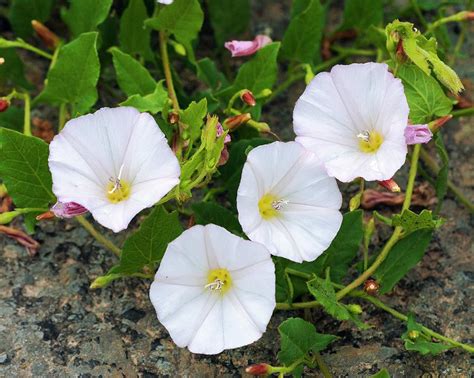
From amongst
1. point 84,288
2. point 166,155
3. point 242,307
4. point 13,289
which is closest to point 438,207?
point 242,307

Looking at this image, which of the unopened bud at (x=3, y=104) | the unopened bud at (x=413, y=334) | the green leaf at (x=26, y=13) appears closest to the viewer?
the unopened bud at (x=413, y=334)

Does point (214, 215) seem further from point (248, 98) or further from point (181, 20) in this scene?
point (181, 20)

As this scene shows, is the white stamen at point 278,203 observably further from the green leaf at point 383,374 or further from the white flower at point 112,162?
the green leaf at point 383,374

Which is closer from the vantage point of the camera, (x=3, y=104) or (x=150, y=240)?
(x=150, y=240)

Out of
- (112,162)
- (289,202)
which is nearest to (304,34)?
(289,202)

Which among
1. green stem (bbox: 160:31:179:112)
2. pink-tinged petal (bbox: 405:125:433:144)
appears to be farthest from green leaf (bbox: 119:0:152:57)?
pink-tinged petal (bbox: 405:125:433:144)

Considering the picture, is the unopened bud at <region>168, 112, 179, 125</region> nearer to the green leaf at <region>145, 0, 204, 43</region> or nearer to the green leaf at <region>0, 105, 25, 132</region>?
the green leaf at <region>145, 0, 204, 43</region>

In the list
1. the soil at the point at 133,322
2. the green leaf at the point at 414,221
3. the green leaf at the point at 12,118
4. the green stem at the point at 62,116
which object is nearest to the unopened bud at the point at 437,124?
the green leaf at the point at 414,221
